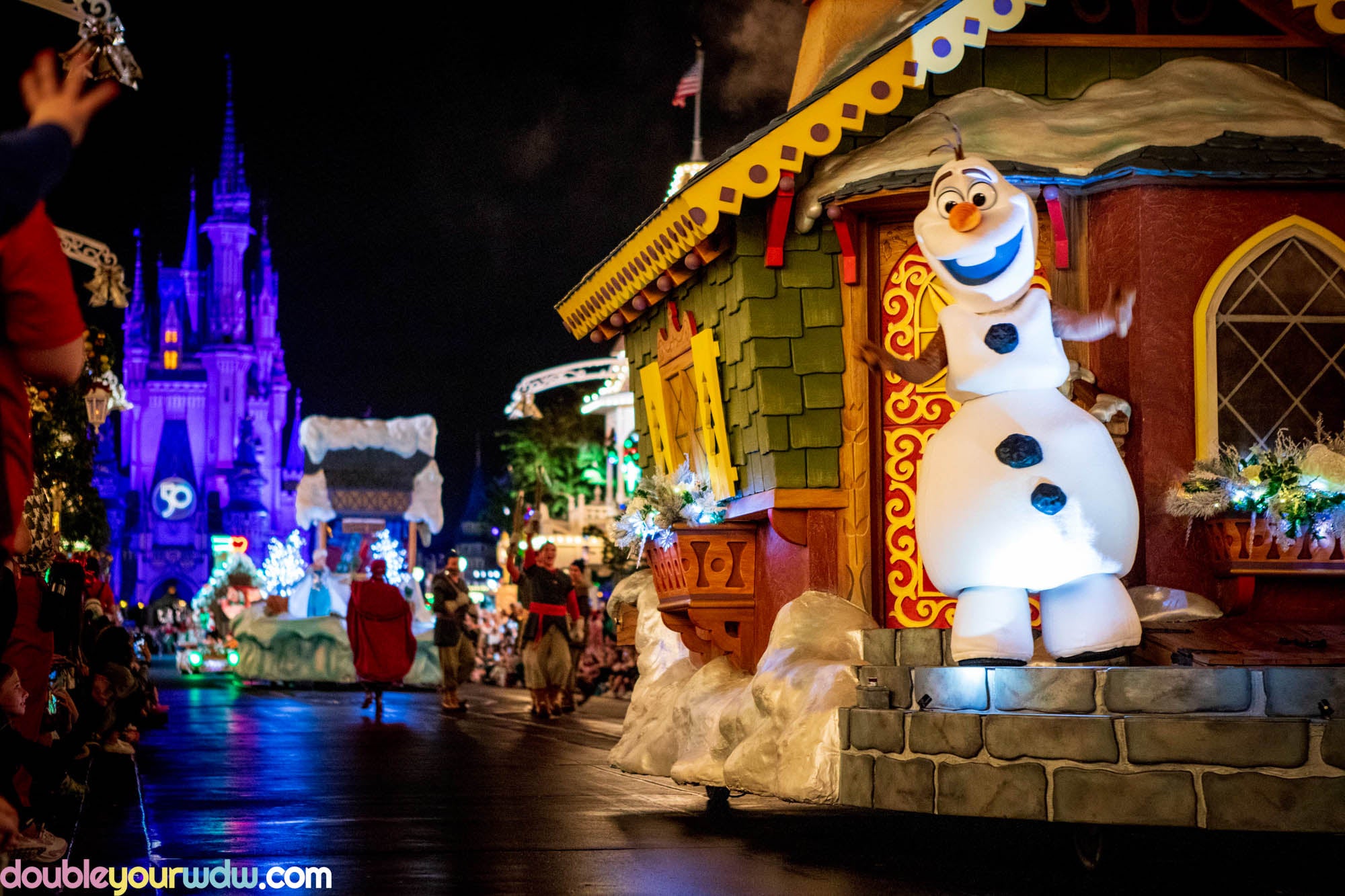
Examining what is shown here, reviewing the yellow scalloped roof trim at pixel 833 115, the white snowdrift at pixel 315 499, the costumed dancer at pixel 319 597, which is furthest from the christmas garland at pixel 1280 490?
the white snowdrift at pixel 315 499

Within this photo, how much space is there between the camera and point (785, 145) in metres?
9.21

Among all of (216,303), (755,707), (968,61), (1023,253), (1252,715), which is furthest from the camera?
(216,303)

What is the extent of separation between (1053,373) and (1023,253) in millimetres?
579

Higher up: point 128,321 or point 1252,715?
point 128,321

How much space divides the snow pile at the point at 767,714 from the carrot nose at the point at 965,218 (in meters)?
2.30

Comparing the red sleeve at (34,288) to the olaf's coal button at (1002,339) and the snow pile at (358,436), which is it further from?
the snow pile at (358,436)

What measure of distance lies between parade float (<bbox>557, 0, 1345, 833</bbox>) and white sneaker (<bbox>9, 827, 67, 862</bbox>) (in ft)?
11.0

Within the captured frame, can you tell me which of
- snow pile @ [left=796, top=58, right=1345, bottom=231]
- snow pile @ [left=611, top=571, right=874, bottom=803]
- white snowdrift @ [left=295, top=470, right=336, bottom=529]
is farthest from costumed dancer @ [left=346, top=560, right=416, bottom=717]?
white snowdrift @ [left=295, top=470, right=336, bottom=529]

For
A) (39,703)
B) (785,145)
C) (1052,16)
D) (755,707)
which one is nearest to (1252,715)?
(755,707)

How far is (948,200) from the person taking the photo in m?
7.83

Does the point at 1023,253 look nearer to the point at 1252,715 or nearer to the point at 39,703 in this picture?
the point at 1252,715

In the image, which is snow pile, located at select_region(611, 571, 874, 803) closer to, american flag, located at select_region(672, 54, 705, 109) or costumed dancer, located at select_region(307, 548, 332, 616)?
american flag, located at select_region(672, 54, 705, 109)

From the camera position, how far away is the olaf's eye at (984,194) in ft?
25.4

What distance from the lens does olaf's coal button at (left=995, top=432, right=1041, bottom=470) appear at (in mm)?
7422
